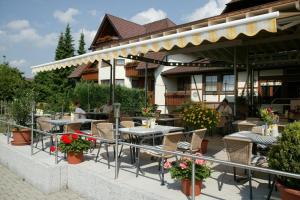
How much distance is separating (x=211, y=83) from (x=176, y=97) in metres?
3.28

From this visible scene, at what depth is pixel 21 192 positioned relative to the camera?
21.2 feet

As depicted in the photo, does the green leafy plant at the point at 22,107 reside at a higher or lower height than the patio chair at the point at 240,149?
higher

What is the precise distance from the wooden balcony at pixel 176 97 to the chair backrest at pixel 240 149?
20.3m

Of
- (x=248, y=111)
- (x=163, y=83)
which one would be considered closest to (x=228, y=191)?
(x=248, y=111)

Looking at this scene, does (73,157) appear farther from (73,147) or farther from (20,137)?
(20,137)

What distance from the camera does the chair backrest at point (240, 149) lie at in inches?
175

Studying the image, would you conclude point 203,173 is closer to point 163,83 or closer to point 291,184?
point 291,184

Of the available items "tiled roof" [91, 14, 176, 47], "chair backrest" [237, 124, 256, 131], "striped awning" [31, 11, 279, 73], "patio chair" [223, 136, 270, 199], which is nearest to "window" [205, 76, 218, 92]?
"tiled roof" [91, 14, 176, 47]

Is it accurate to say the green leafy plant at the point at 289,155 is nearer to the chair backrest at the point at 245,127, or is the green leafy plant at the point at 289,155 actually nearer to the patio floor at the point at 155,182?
the patio floor at the point at 155,182

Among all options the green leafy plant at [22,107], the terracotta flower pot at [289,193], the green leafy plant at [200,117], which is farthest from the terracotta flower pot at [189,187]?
the green leafy plant at [22,107]

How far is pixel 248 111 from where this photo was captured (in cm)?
1266

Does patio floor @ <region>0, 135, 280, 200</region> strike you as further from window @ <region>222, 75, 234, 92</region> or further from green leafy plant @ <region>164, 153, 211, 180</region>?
window @ <region>222, 75, 234, 92</region>

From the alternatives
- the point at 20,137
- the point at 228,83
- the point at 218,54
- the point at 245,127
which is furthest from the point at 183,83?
the point at 245,127

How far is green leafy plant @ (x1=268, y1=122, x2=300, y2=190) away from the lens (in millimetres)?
3439
